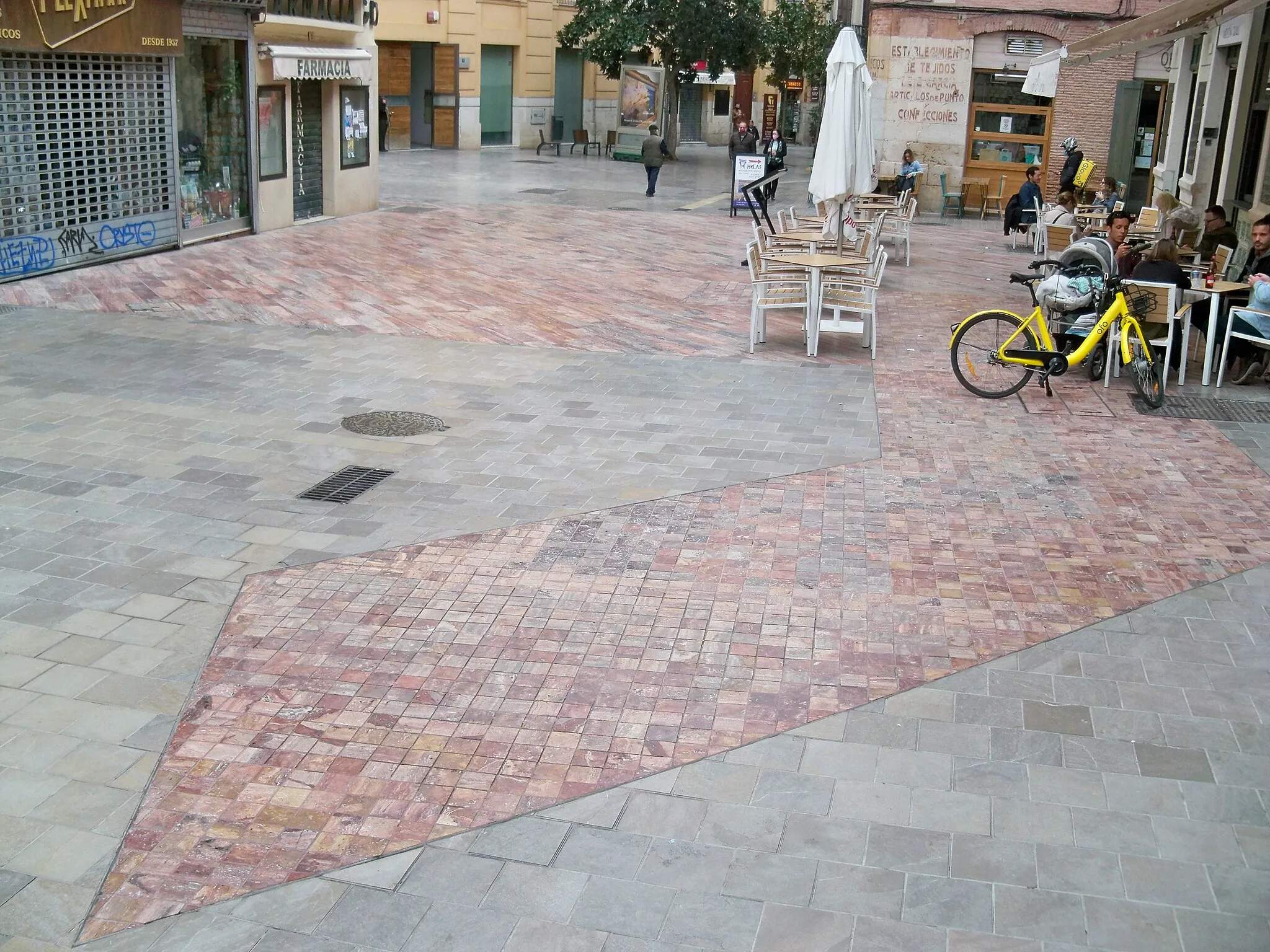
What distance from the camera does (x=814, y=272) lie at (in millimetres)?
11883

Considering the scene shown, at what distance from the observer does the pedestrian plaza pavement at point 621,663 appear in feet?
13.7

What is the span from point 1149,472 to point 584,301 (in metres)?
7.40

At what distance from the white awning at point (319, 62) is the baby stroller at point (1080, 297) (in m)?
11.7

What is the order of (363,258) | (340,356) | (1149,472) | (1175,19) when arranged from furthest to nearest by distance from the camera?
(363,258)
(1175,19)
(340,356)
(1149,472)

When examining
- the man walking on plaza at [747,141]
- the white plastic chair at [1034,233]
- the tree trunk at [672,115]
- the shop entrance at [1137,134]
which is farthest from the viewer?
the tree trunk at [672,115]

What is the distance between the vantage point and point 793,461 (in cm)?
859

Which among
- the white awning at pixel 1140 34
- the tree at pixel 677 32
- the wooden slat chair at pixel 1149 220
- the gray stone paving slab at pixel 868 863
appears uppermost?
the tree at pixel 677 32

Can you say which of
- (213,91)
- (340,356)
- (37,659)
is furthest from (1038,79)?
(37,659)

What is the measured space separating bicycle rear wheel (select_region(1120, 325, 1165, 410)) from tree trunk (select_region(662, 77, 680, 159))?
2918 cm

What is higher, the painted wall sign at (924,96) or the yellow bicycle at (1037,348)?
the painted wall sign at (924,96)

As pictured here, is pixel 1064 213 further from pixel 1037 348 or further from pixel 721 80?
pixel 721 80

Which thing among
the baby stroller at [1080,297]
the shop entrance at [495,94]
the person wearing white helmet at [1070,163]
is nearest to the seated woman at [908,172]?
the person wearing white helmet at [1070,163]

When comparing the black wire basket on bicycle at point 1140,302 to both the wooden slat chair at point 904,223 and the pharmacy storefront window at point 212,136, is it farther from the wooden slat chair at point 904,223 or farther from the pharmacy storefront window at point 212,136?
the pharmacy storefront window at point 212,136

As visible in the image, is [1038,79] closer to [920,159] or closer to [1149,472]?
[920,159]
